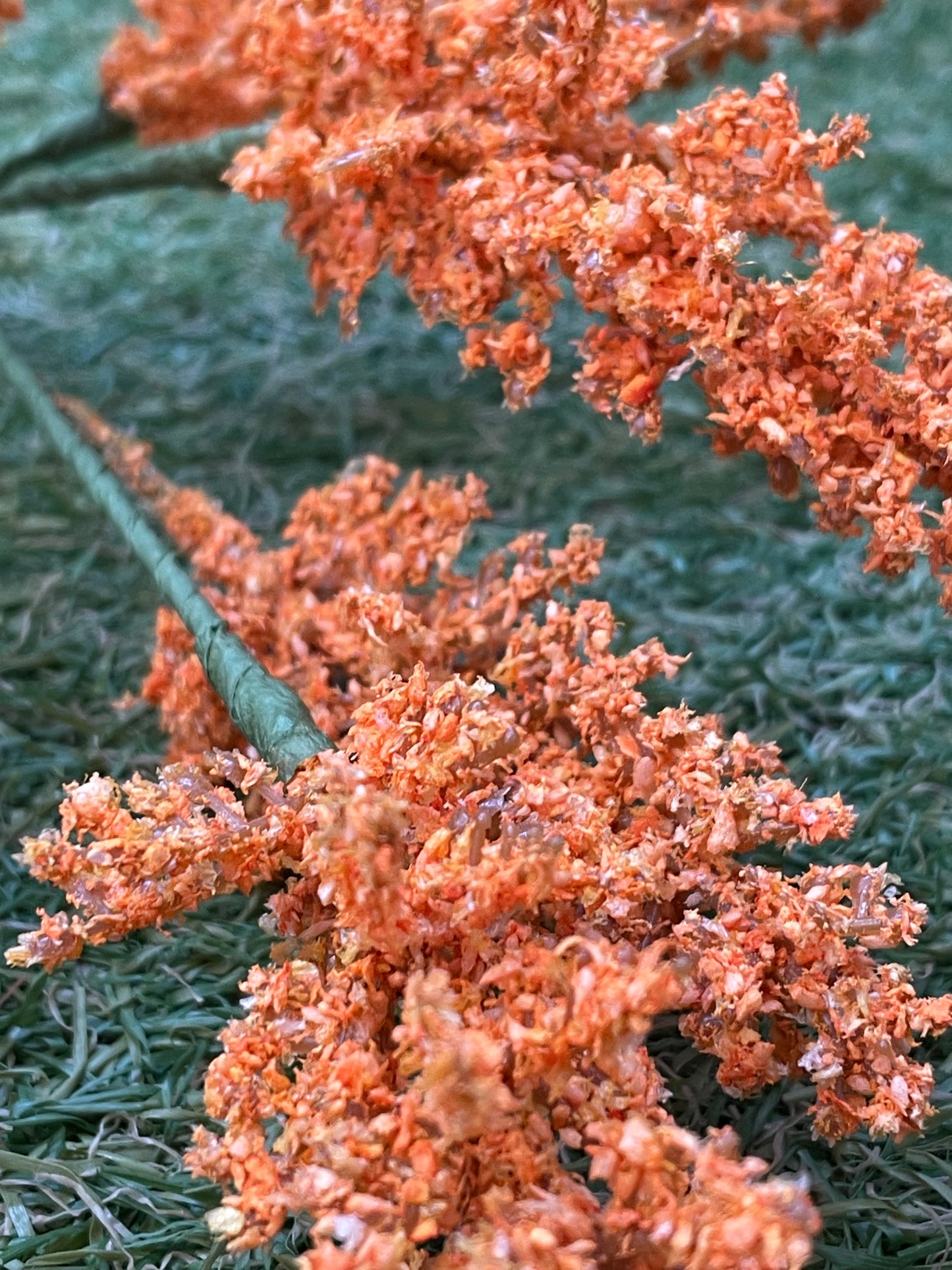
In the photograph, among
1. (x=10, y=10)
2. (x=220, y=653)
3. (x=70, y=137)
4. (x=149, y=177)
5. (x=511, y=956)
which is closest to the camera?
(x=511, y=956)

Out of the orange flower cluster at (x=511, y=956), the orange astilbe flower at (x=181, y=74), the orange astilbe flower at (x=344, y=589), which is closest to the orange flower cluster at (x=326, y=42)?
the orange astilbe flower at (x=181, y=74)

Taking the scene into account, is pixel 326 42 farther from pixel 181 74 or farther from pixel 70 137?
pixel 70 137

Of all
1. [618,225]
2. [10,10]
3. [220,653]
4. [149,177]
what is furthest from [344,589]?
[10,10]

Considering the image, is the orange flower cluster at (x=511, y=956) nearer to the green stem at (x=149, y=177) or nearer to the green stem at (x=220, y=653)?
the green stem at (x=220, y=653)

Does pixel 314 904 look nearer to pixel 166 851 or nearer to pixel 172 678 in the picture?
pixel 166 851

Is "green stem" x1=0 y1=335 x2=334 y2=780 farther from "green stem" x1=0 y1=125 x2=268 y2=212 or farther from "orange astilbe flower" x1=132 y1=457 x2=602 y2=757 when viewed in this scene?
"green stem" x1=0 y1=125 x2=268 y2=212

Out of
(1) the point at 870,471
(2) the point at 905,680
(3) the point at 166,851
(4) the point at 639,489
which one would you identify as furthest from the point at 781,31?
(3) the point at 166,851
